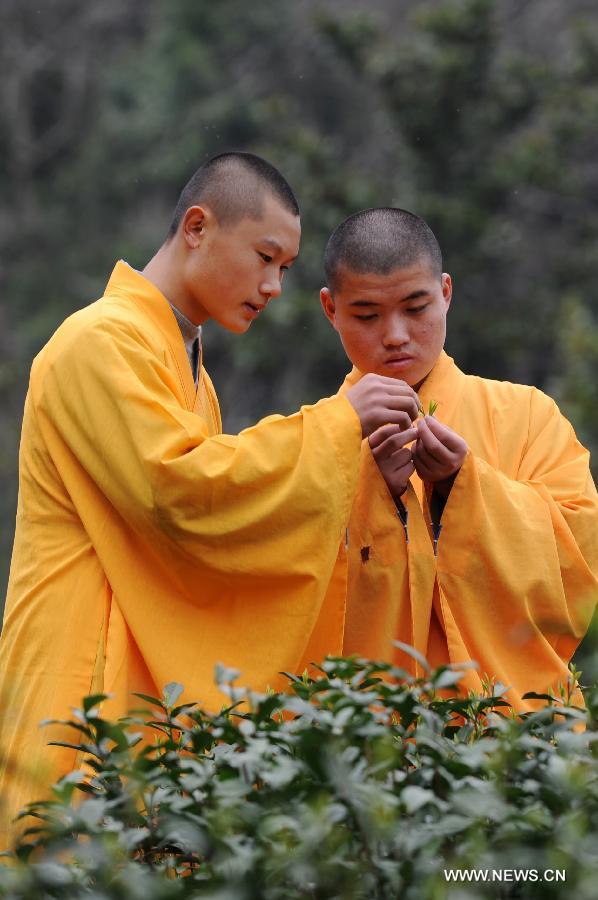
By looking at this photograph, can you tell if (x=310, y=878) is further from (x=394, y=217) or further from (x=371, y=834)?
(x=394, y=217)

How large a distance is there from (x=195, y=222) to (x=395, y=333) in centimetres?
54

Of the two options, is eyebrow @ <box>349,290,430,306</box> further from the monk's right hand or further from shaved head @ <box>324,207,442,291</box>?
the monk's right hand

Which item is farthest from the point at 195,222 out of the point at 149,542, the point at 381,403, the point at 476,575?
the point at 476,575

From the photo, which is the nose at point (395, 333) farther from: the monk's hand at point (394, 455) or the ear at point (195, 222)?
the ear at point (195, 222)

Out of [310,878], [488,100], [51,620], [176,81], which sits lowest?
[310,878]

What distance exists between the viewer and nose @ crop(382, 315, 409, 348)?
3.45m

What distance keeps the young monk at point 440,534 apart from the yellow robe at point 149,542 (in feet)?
0.52

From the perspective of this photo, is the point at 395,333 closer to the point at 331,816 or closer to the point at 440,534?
the point at 440,534

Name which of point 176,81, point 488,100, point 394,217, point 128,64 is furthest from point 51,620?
point 128,64

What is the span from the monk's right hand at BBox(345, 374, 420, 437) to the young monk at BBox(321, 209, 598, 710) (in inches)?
1.4

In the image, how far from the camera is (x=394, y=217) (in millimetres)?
3666

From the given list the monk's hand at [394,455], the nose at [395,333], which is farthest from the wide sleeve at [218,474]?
the nose at [395,333]

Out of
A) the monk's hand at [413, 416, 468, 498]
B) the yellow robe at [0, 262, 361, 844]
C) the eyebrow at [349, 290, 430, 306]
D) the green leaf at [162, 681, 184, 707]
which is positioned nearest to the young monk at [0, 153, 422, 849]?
the yellow robe at [0, 262, 361, 844]

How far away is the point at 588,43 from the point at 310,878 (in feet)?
39.3
